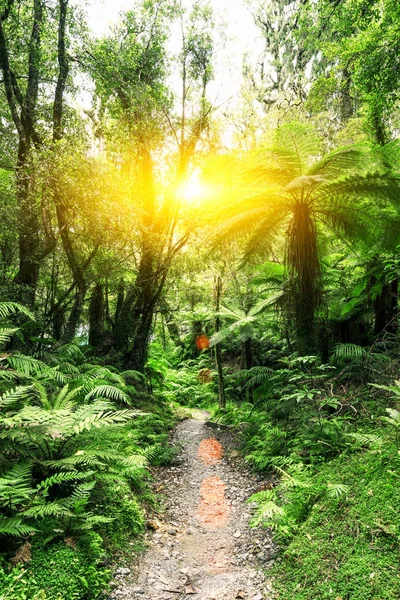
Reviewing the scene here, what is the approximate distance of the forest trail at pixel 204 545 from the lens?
106 inches

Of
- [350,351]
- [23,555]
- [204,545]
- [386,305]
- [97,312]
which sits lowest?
[204,545]

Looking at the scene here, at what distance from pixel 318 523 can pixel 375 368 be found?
118 inches

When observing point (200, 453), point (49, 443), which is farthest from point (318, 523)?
point (200, 453)

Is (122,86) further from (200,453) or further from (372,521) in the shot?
(372,521)

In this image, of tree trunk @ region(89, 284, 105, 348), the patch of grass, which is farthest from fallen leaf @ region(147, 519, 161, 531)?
tree trunk @ region(89, 284, 105, 348)

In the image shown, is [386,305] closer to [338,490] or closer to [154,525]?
[338,490]

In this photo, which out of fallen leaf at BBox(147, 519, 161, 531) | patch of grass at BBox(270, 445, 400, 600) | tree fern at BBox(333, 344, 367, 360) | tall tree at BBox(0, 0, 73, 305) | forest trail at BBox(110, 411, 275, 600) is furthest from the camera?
tall tree at BBox(0, 0, 73, 305)

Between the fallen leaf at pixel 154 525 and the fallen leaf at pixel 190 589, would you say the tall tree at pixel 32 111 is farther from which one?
the fallen leaf at pixel 190 589

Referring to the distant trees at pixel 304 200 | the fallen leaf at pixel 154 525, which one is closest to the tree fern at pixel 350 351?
the distant trees at pixel 304 200

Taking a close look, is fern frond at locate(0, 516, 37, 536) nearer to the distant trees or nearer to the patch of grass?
the patch of grass

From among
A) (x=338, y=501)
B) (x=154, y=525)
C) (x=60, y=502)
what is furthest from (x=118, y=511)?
(x=338, y=501)

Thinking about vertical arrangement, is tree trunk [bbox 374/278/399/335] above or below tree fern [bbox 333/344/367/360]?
above

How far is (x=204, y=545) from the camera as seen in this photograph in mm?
3402

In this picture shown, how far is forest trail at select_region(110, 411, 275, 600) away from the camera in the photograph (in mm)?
2705
